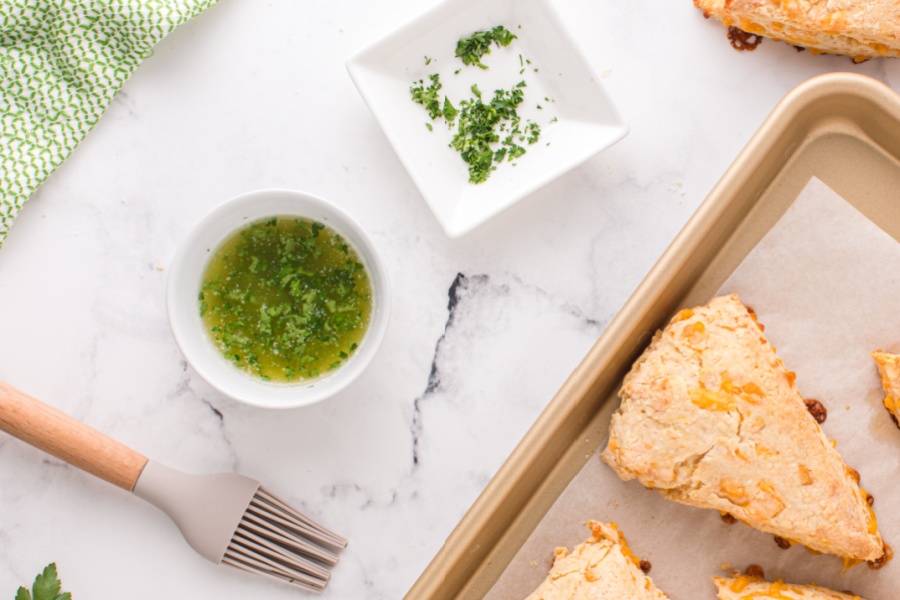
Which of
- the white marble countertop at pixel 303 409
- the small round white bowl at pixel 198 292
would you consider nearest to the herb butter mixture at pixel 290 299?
the small round white bowl at pixel 198 292

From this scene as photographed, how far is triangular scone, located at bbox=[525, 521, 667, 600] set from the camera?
104 inches

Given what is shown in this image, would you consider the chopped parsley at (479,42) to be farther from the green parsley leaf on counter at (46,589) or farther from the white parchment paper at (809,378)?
the green parsley leaf on counter at (46,589)

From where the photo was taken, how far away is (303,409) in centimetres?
288

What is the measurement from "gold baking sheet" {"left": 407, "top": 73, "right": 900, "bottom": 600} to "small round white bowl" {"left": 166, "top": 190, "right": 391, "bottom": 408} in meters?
0.64

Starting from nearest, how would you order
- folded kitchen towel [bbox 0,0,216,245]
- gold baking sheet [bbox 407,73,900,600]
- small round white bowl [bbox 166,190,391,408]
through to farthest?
small round white bowl [bbox 166,190,391,408] < gold baking sheet [bbox 407,73,900,600] < folded kitchen towel [bbox 0,0,216,245]

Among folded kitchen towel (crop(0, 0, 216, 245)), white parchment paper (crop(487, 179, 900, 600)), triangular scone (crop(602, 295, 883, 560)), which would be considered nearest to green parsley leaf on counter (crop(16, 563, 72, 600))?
folded kitchen towel (crop(0, 0, 216, 245))

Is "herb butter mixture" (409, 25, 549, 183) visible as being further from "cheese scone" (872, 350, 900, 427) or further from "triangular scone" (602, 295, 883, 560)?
"cheese scone" (872, 350, 900, 427)

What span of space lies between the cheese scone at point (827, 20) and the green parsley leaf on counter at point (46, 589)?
10.2 feet

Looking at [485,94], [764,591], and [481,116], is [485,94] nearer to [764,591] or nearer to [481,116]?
[481,116]

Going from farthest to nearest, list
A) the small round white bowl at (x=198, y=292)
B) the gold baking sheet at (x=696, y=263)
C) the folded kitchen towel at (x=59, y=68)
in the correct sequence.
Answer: the folded kitchen towel at (x=59, y=68) < the gold baking sheet at (x=696, y=263) < the small round white bowl at (x=198, y=292)

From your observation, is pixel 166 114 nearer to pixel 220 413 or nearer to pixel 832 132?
pixel 220 413

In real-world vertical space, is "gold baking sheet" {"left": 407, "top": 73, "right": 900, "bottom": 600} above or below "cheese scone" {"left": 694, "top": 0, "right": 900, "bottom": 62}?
below

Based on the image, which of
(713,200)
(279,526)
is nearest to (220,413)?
(279,526)

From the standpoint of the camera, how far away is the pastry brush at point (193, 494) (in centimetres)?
269
